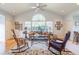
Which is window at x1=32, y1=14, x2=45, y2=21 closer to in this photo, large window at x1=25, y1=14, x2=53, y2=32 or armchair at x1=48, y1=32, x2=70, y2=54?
large window at x1=25, y1=14, x2=53, y2=32

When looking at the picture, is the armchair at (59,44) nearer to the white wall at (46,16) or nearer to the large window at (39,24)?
the white wall at (46,16)

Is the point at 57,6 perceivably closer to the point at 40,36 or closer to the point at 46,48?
the point at 40,36

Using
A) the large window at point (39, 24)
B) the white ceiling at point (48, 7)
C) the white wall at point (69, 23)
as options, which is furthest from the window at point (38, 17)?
the white wall at point (69, 23)

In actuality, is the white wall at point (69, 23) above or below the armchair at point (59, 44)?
above

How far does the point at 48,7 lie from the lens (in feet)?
8.88

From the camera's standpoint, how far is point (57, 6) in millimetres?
2717

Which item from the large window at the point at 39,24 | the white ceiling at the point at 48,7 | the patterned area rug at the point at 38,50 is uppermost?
the white ceiling at the point at 48,7

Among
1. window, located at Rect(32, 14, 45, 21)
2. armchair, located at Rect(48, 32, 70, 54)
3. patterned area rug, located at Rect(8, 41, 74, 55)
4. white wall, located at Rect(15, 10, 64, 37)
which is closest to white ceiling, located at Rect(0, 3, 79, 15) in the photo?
white wall, located at Rect(15, 10, 64, 37)

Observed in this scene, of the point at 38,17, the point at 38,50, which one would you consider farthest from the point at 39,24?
the point at 38,50

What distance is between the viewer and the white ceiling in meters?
2.69

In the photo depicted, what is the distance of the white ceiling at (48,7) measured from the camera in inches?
106

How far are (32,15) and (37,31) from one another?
353 mm
